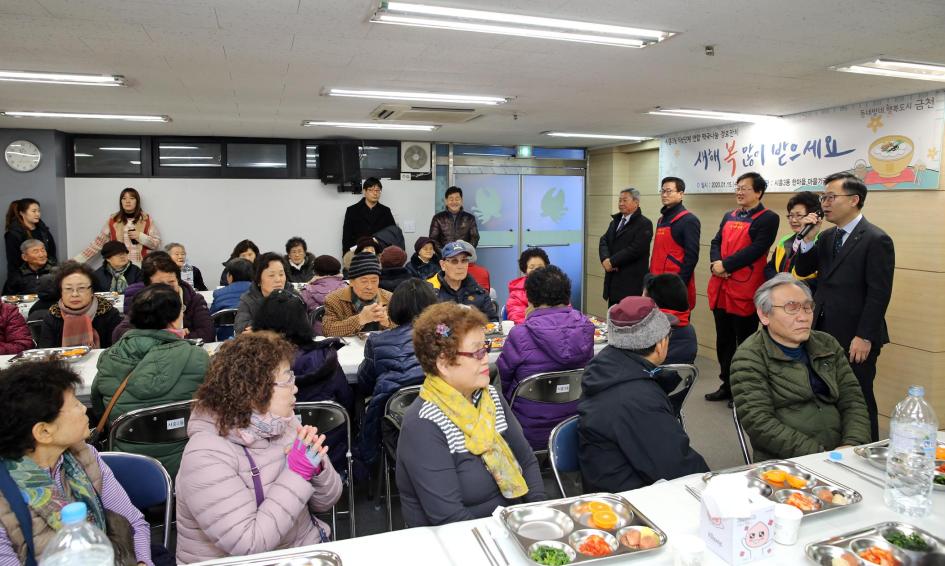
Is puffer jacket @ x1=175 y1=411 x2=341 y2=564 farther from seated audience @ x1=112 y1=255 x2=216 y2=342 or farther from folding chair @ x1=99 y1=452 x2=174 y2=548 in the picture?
seated audience @ x1=112 y1=255 x2=216 y2=342

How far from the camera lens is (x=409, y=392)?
2.70m

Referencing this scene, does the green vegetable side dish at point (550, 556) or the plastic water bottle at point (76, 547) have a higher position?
the plastic water bottle at point (76, 547)

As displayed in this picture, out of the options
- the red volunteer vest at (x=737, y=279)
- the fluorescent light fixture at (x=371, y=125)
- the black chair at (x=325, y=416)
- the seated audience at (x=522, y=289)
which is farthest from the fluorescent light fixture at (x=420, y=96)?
the black chair at (x=325, y=416)

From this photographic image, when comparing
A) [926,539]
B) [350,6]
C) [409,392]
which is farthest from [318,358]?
[926,539]

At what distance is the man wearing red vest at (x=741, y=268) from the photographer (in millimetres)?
5008

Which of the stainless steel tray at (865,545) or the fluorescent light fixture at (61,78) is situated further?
the fluorescent light fixture at (61,78)

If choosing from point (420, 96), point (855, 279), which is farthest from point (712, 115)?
point (420, 96)

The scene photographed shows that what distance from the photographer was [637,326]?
2.09 meters

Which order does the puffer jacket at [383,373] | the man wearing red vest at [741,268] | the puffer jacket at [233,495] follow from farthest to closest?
the man wearing red vest at [741,268], the puffer jacket at [383,373], the puffer jacket at [233,495]

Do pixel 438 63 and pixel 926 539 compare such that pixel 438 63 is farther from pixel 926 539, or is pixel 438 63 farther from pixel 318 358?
pixel 926 539

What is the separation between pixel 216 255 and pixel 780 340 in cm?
726

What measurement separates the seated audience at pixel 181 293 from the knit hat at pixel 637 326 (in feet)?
9.67

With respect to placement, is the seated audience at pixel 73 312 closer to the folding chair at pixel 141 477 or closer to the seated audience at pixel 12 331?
the seated audience at pixel 12 331

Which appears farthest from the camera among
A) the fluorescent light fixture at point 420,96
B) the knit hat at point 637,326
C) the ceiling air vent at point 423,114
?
the ceiling air vent at point 423,114
